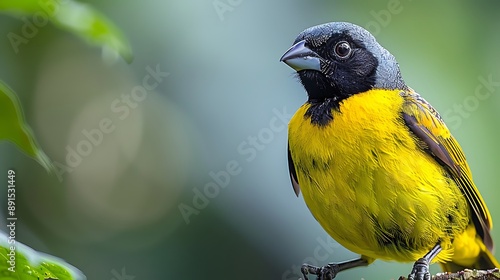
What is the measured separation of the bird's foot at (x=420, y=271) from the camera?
262cm

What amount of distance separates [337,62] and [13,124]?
196 centimetres

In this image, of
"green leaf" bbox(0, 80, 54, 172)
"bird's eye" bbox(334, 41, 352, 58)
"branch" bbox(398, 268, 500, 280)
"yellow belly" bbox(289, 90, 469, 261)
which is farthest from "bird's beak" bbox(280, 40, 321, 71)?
"green leaf" bbox(0, 80, 54, 172)

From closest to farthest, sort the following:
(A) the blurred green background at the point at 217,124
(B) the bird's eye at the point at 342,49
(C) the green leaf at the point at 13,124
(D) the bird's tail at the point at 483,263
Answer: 1. (C) the green leaf at the point at 13,124
2. (B) the bird's eye at the point at 342,49
3. (D) the bird's tail at the point at 483,263
4. (A) the blurred green background at the point at 217,124

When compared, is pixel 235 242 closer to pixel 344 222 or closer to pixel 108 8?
pixel 344 222

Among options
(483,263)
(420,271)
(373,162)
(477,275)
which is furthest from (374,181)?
(483,263)

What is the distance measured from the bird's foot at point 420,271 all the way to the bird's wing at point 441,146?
1.58 feet

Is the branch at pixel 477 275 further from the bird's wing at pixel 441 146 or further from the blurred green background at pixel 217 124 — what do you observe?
the blurred green background at pixel 217 124

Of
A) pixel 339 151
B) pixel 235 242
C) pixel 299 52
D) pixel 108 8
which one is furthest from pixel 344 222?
pixel 108 8

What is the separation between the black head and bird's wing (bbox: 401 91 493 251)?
178 millimetres

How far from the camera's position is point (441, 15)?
4.16 meters

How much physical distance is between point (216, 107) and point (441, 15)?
155 centimetres

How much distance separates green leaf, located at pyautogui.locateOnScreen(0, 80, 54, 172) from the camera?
118cm

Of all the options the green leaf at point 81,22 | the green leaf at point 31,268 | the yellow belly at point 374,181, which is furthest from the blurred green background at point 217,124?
the green leaf at point 31,268

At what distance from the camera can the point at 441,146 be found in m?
2.94
